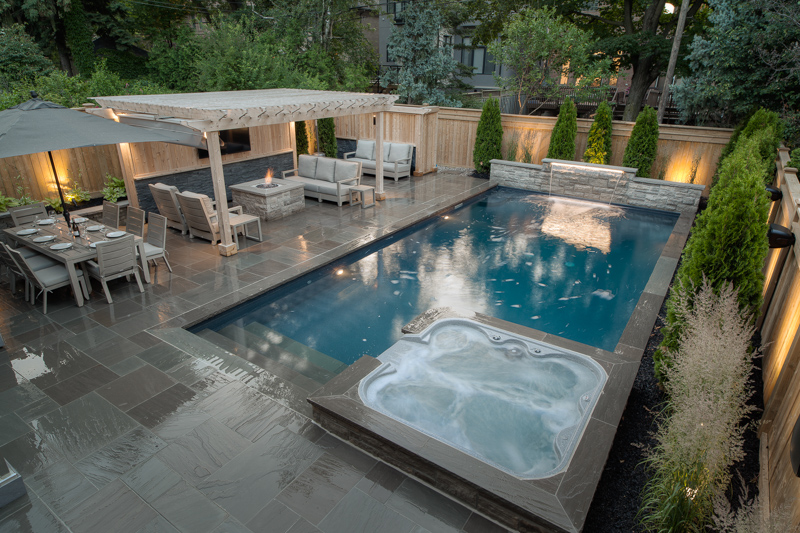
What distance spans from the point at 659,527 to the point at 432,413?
1.98 m

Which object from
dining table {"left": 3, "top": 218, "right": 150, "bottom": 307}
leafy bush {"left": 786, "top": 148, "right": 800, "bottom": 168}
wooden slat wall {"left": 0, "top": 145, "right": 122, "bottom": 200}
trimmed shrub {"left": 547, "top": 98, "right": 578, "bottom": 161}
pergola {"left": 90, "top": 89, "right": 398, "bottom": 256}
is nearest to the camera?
dining table {"left": 3, "top": 218, "right": 150, "bottom": 307}

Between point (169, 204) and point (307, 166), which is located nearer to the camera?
point (169, 204)

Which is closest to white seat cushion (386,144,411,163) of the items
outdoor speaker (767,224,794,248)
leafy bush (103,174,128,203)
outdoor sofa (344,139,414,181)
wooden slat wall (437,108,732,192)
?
outdoor sofa (344,139,414,181)

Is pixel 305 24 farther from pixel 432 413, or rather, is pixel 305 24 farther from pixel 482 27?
pixel 432 413

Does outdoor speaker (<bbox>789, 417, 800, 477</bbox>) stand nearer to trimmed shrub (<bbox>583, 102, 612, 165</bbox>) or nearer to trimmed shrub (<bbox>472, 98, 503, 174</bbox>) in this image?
trimmed shrub (<bbox>583, 102, 612, 165</bbox>)

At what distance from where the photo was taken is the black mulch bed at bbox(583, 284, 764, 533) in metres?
3.49

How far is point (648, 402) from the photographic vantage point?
4.71 m

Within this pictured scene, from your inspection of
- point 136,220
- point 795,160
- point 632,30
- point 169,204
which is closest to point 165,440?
point 136,220

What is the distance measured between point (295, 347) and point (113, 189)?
615 centimetres

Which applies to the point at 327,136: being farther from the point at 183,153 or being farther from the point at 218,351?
the point at 218,351

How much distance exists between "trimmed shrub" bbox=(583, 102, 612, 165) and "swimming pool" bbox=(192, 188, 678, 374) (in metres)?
2.09

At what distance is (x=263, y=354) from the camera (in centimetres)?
578

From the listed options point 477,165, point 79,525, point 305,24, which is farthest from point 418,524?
point 305,24

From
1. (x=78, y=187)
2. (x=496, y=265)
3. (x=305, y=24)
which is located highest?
(x=305, y=24)
